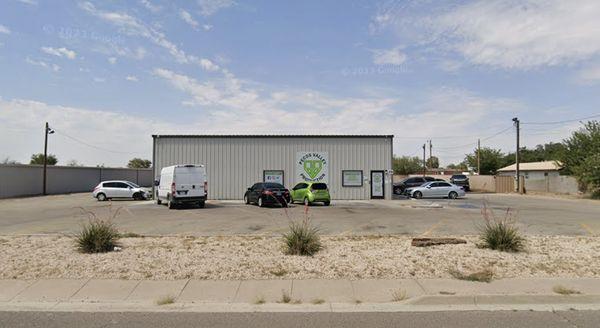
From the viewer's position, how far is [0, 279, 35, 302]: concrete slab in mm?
6121

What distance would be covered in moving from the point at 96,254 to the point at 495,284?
7.31 m

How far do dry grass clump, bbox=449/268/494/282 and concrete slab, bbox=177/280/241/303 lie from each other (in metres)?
3.68

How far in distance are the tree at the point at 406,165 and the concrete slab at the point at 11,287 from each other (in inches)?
3365

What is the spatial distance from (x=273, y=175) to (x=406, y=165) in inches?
2508

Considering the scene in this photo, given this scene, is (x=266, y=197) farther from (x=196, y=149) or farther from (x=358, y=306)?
(x=358, y=306)

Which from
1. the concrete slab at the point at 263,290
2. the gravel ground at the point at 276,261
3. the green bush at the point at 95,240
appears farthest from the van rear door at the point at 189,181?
the concrete slab at the point at 263,290

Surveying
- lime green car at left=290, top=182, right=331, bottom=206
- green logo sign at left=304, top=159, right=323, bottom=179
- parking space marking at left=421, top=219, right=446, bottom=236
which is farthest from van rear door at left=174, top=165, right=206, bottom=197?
parking space marking at left=421, top=219, right=446, bottom=236

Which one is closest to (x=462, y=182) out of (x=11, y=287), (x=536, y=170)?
(x=536, y=170)

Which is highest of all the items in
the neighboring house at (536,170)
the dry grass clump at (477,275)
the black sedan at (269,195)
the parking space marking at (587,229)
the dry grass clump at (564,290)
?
the neighboring house at (536,170)

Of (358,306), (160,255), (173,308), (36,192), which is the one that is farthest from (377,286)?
(36,192)

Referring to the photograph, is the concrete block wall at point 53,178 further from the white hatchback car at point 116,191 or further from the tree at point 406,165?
the tree at point 406,165

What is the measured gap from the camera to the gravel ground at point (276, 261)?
7135 millimetres

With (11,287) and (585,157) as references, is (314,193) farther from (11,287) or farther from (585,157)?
(585,157)

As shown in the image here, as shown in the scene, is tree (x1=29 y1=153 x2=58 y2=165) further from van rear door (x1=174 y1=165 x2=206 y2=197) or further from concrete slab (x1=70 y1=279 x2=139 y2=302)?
concrete slab (x1=70 y1=279 x2=139 y2=302)
